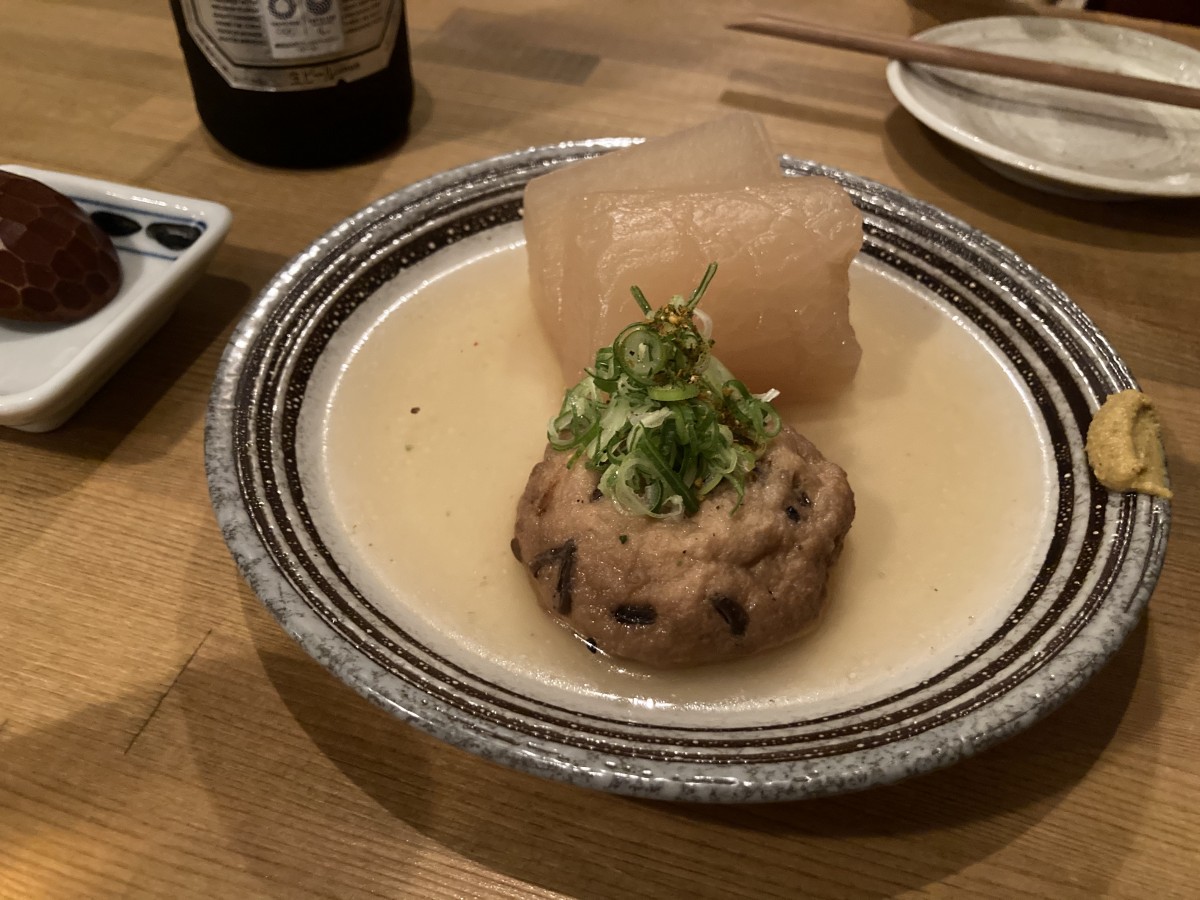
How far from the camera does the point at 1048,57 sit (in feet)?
8.31

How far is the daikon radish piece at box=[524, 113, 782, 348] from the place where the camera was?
1.55 metres

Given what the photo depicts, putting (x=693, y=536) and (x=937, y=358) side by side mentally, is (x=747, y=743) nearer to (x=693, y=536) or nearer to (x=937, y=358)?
(x=693, y=536)

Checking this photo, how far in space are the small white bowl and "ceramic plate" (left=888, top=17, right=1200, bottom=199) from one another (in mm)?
1780

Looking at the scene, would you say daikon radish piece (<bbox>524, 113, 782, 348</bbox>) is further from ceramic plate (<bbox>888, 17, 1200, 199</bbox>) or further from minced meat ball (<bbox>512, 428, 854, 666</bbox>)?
ceramic plate (<bbox>888, 17, 1200, 199</bbox>)

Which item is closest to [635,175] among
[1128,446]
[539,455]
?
[539,455]

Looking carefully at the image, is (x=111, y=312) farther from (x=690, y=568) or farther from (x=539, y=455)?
(x=690, y=568)

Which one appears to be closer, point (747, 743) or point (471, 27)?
point (747, 743)

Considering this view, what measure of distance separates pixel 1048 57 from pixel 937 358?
1.48m

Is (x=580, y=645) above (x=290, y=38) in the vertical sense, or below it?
below

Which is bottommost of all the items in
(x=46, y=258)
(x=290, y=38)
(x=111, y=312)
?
(x=111, y=312)

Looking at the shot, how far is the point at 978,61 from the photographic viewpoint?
224 cm

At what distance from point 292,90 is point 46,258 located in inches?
27.2

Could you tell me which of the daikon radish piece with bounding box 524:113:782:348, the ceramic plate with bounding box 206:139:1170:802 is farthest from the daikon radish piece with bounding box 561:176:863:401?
the ceramic plate with bounding box 206:139:1170:802

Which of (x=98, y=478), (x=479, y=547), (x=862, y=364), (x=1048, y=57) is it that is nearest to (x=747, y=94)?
(x=1048, y=57)
